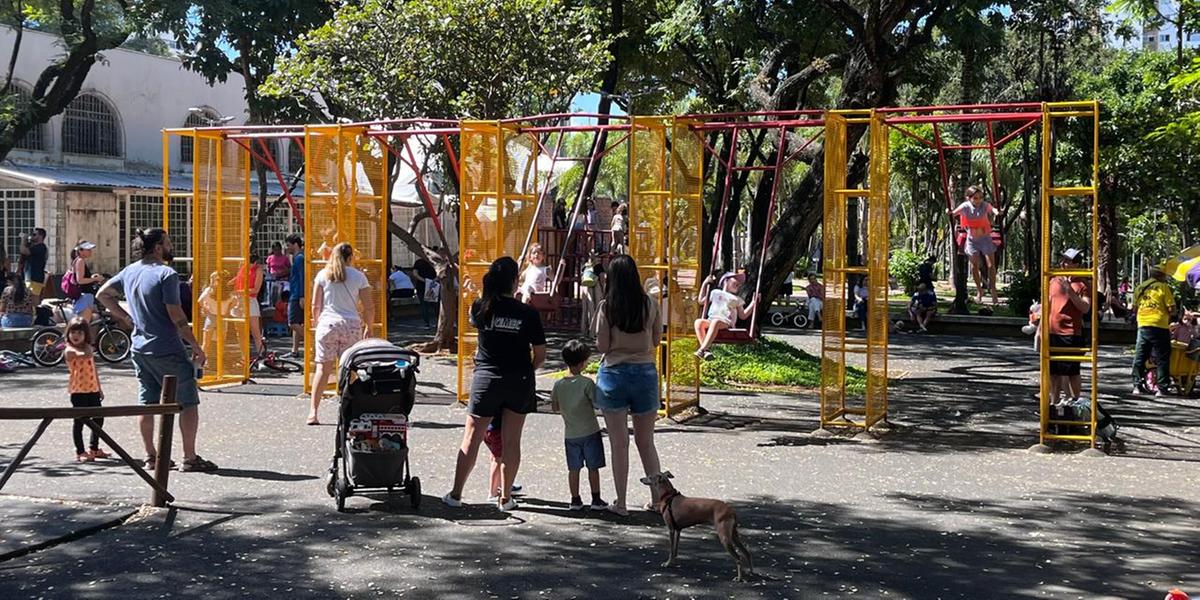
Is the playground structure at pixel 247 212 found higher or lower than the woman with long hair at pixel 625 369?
higher

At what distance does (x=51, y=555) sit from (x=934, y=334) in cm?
2179

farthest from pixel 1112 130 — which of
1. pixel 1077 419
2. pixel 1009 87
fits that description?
pixel 1077 419

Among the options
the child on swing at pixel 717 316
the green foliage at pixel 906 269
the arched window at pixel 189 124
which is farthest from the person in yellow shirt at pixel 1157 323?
the arched window at pixel 189 124

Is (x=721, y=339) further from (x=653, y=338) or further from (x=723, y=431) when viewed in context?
(x=653, y=338)

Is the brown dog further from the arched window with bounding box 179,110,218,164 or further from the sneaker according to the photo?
the arched window with bounding box 179,110,218,164

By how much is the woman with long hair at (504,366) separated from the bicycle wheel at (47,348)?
11143 millimetres

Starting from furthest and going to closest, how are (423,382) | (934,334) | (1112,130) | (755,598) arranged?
(1112,130), (934,334), (423,382), (755,598)

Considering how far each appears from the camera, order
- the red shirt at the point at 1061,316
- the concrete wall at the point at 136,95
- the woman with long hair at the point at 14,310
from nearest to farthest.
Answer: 1. the red shirt at the point at 1061,316
2. the woman with long hair at the point at 14,310
3. the concrete wall at the point at 136,95

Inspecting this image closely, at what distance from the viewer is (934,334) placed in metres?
27.0

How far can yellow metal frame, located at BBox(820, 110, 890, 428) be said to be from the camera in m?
12.0

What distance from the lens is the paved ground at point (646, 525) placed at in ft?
23.0

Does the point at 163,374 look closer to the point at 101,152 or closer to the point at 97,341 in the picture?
the point at 97,341

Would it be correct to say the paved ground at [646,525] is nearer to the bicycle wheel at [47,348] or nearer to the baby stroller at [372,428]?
the baby stroller at [372,428]

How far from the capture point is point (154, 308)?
9492 millimetres
